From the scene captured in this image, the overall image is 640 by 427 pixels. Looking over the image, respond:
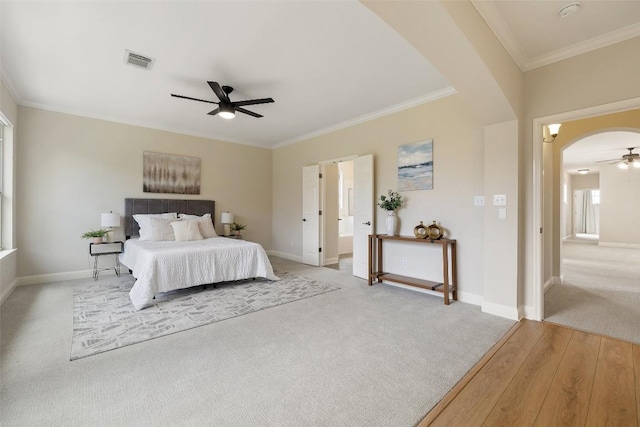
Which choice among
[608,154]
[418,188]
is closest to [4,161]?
[418,188]

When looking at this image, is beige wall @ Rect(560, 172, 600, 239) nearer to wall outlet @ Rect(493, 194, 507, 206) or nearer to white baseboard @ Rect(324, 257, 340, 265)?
white baseboard @ Rect(324, 257, 340, 265)

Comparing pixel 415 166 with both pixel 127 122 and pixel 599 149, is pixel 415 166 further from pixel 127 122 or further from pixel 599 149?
pixel 599 149

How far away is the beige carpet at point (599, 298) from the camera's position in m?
2.81

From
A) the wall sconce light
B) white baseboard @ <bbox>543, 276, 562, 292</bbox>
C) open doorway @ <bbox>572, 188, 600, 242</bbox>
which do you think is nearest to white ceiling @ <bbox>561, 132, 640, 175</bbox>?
the wall sconce light

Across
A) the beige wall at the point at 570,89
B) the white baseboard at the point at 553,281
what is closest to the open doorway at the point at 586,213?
the white baseboard at the point at 553,281

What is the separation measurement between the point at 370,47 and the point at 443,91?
1.43m

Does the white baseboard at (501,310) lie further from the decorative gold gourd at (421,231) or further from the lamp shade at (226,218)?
the lamp shade at (226,218)

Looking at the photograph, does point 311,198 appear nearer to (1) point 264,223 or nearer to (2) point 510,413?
(1) point 264,223

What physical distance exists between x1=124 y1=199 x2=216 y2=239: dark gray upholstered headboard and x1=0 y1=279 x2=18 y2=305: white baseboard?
1460mm

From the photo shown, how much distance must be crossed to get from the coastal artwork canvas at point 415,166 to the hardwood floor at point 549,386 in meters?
2.13

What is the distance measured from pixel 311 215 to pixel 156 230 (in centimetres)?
280

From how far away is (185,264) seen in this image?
3.66 m

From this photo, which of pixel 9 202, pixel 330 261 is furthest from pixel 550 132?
pixel 9 202

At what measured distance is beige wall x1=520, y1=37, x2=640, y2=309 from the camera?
2.49 metres
